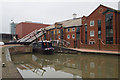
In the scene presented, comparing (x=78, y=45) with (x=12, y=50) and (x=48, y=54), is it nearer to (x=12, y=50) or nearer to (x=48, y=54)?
(x=48, y=54)

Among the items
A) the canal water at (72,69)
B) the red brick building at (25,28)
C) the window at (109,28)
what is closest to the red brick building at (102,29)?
the window at (109,28)

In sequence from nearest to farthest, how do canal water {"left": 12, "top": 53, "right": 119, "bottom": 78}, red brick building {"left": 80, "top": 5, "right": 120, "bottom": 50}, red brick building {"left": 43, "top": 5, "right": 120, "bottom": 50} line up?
canal water {"left": 12, "top": 53, "right": 119, "bottom": 78}
red brick building {"left": 80, "top": 5, "right": 120, "bottom": 50}
red brick building {"left": 43, "top": 5, "right": 120, "bottom": 50}

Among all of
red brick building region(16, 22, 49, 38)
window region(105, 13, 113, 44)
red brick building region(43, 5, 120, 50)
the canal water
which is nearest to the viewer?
the canal water

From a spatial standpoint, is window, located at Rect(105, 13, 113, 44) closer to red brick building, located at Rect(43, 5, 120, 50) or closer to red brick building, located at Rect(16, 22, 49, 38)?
red brick building, located at Rect(43, 5, 120, 50)

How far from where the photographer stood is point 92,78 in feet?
26.3

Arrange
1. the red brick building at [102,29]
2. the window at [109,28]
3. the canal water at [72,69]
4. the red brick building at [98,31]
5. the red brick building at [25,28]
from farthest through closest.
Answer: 1. the red brick building at [25,28]
2. the window at [109,28]
3. the red brick building at [98,31]
4. the red brick building at [102,29]
5. the canal water at [72,69]

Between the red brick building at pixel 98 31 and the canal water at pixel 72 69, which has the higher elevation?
the red brick building at pixel 98 31

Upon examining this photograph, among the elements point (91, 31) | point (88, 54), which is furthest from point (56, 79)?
point (91, 31)

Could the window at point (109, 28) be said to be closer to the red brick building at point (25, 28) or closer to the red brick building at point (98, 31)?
the red brick building at point (98, 31)

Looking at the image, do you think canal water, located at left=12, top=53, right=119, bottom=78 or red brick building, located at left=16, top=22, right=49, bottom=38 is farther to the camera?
red brick building, located at left=16, top=22, right=49, bottom=38

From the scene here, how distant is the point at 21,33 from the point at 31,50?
76.2 feet

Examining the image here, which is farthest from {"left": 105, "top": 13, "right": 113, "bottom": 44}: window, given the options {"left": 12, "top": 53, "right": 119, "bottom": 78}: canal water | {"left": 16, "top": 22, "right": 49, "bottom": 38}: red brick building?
{"left": 16, "top": 22, "right": 49, "bottom": 38}: red brick building

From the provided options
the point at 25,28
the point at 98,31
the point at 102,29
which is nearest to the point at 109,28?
the point at 102,29

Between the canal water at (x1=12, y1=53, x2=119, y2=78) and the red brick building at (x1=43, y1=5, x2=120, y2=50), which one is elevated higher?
the red brick building at (x1=43, y1=5, x2=120, y2=50)
